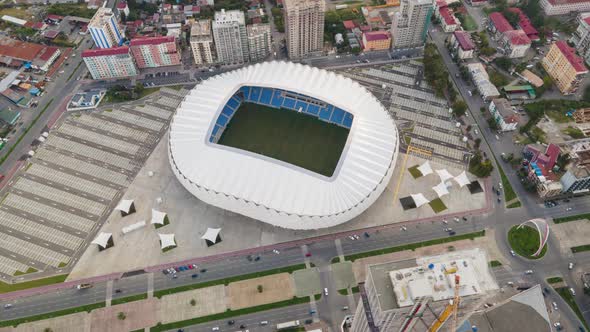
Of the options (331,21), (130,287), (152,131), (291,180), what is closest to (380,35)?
(331,21)

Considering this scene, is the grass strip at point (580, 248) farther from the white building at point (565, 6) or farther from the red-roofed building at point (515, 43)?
the white building at point (565, 6)

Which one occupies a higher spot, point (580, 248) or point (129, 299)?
point (580, 248)

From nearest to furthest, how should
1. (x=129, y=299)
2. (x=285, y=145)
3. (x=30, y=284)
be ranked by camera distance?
(x=129, y=299) → (x=30, y=284) → (x=285, y=145)

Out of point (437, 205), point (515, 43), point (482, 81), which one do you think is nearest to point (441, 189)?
point (437, 205)

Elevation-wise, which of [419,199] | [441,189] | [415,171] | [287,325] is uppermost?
[441,189]

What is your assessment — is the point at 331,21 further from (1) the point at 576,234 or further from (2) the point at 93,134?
(1) the point at 576,234

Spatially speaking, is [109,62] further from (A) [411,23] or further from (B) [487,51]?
(B) [487,51]
